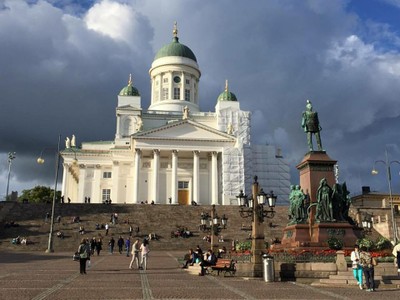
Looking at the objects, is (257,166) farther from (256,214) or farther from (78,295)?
(78,295)

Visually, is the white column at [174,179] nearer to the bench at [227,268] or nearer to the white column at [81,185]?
the white column at [81,185]

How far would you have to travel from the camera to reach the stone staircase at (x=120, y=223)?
39.8m

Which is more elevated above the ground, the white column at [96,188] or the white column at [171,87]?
the white column at [171,87]

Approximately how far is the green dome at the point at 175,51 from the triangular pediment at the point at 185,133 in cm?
2115

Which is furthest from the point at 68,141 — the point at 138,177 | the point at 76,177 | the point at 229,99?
the point at 229,99

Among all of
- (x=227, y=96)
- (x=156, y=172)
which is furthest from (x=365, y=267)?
(x=227, y=96)

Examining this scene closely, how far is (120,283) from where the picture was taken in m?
15.0

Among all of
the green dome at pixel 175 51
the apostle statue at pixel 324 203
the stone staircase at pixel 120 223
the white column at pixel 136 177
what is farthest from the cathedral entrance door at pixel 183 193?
the apostle statue at pixel 324 203

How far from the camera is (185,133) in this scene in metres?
61.7

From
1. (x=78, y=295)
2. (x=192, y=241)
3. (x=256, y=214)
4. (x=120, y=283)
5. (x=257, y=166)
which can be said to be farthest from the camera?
(x=257, y=166)

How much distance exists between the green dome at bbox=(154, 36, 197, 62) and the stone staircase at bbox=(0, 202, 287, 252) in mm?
35449

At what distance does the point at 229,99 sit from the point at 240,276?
57.9 meters

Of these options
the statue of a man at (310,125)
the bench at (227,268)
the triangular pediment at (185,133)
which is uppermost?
the triangular pediment at (185,133)

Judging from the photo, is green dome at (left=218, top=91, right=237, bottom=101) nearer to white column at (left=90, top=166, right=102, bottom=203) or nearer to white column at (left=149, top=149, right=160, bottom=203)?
white column at (left=149, top=149, right=160, bottom=203)
